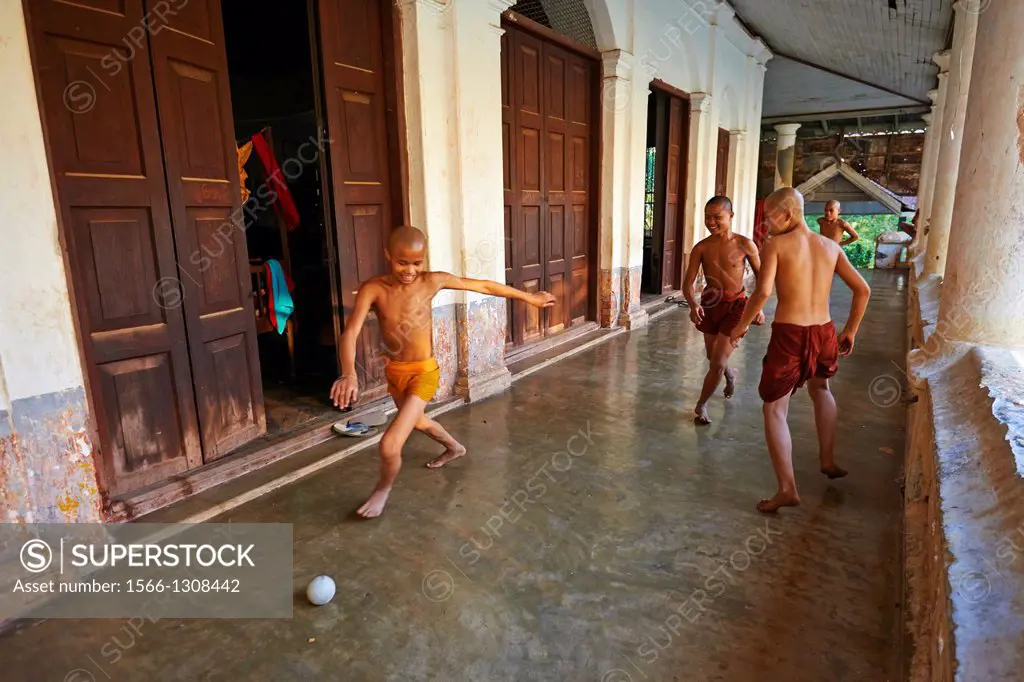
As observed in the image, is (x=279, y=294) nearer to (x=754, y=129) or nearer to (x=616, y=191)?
(x=616, y=191)

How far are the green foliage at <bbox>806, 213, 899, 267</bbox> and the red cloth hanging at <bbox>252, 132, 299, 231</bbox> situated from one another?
19341mm

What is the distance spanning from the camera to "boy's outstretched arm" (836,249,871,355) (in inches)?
129

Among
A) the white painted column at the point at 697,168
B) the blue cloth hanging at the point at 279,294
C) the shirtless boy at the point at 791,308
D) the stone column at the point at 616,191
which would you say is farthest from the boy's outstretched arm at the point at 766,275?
the white painted column at the point at 697,168

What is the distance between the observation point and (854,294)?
342 centimetres

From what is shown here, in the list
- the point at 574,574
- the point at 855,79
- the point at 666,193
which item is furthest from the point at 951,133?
the point at 855,79

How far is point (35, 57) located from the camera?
2.79m

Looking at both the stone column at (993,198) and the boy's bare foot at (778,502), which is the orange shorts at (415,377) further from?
the stone column at (993,198)

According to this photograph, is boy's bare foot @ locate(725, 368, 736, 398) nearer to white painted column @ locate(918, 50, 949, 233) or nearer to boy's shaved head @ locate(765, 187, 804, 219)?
boy's shaved head @ locate(765, 187, 804, 219)

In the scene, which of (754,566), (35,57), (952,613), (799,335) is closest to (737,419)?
(799,335)

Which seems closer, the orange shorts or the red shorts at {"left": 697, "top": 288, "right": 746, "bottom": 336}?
the orange shorts

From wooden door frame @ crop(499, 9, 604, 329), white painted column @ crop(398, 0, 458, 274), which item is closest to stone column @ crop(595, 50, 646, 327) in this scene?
wooden door frame @ crop(499, 9, 604, 329)

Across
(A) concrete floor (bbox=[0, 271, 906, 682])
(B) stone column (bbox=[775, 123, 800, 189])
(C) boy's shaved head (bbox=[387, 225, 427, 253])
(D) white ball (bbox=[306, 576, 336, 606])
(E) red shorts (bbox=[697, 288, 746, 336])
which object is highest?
(B) stone column (bbox=[775, 123, 800, 189])

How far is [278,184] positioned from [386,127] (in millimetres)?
1052

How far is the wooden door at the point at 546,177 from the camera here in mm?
6477
